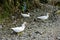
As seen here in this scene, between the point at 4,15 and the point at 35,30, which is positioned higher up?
the point at 4,15

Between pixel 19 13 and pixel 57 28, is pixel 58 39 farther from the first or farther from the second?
pixel 19 13

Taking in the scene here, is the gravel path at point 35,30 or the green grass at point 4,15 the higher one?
the green grass at point 4,15

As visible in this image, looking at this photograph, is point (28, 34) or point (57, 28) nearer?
point (28, 34)

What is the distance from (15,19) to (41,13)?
1.33m

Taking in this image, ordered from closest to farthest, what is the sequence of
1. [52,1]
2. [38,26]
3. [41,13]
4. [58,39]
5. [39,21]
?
[58,39] → [38,26] → [39,21] → [41,13] → [52,1]

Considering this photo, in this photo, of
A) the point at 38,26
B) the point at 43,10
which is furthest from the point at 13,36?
the point at 43,10

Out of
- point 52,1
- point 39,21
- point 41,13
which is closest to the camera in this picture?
point 39,21

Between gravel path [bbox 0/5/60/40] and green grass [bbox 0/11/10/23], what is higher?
green grass [bbox 0/11/10/23]

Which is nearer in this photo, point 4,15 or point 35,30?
point 35,30

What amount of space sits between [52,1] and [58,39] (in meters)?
3.67

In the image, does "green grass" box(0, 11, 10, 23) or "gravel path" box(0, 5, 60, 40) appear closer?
"gravel path" box(0, 5, 60, 40)

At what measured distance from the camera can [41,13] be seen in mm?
8141

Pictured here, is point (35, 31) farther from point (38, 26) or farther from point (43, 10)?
point (43, 10)

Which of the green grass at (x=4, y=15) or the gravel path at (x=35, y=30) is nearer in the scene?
the gravel path at (x=35, y=30)
